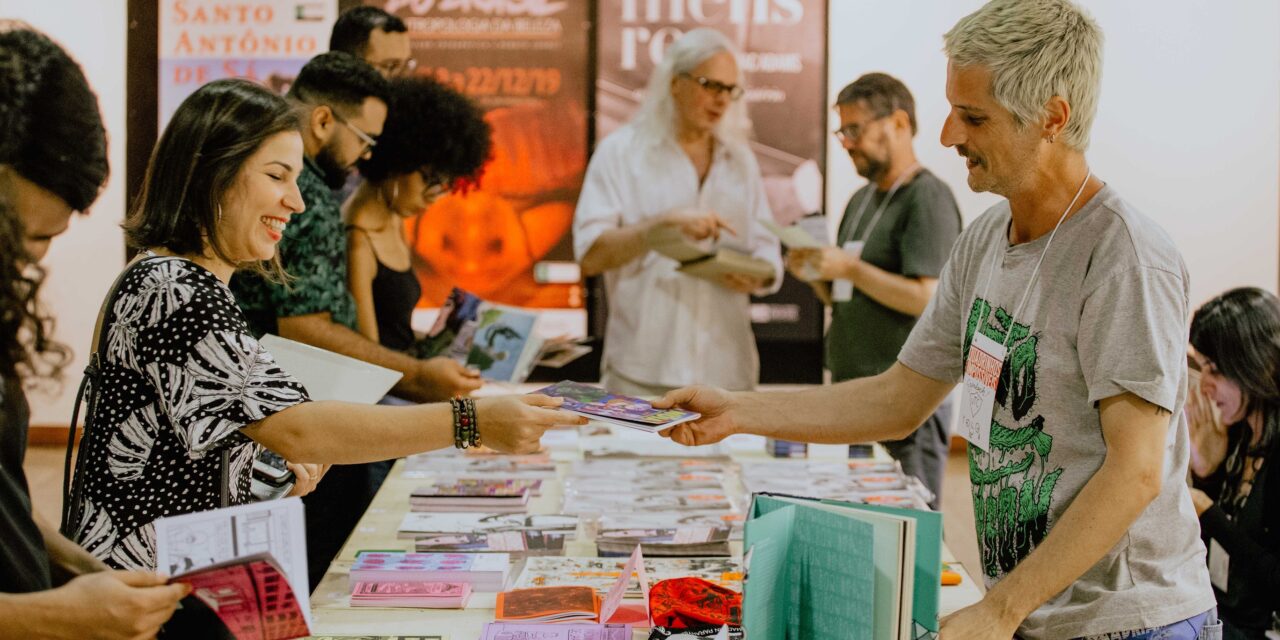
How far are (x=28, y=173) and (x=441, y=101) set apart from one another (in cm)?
240

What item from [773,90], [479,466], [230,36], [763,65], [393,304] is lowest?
[479,466]

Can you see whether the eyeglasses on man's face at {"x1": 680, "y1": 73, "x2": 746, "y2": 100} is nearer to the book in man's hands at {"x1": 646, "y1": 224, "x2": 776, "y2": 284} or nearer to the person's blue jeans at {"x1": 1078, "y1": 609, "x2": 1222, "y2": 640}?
the book in man's hands at {"x1": 646, "y1": 224, "x2": 776, "y2": 284}

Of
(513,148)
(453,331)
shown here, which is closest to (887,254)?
(453,331)

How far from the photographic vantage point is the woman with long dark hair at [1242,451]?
2.77 meters

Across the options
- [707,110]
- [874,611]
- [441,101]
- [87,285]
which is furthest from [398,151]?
[87,285]

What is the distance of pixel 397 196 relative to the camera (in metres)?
3.51

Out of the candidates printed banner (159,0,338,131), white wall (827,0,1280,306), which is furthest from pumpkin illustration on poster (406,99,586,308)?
white wall (827,0,1280,306)

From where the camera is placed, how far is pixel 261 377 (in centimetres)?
170

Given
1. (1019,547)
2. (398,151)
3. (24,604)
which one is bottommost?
(1019,547)

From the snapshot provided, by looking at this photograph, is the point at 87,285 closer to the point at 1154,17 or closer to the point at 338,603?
the point at 338,603

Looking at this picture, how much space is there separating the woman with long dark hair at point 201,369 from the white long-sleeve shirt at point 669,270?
89.1 inches

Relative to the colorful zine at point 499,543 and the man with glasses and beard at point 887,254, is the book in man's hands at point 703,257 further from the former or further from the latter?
the colorful zine at point 499,543

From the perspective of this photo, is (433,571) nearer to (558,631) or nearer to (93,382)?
(558,631)

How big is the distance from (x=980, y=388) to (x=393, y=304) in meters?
2.11
